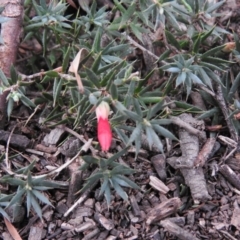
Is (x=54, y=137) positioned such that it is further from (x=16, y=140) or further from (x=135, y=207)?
(x=135, y=207)

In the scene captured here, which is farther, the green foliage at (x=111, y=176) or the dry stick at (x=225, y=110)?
the dry stick at (x=225, y=110)

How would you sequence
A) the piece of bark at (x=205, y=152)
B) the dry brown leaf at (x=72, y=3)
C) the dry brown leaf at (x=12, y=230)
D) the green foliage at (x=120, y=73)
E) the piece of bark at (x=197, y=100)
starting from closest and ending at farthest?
the green foliage at (x=120, y=73), the dry brown leaf at (x=12, y=230), the piece of bark at (x=205, y=152), the piece of bark at (x=197, y=100), the dry brown leaf at (x=72, y=3)

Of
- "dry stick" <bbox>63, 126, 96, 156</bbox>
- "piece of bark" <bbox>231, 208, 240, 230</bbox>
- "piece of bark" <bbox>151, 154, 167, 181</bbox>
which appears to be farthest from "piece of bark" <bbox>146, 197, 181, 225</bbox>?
"dry stick" <bbox>63, 126, 96, 156</bbox>

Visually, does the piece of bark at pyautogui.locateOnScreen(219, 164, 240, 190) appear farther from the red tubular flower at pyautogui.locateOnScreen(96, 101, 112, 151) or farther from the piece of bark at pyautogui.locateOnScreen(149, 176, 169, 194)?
the red tubular flower at pyautogui.locateOnScreen(96, 101, 112, 151)

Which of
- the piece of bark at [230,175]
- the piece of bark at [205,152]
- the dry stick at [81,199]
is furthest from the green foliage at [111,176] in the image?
the piece of bark at [230,175]

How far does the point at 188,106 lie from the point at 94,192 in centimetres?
60

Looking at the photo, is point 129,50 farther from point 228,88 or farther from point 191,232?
point 191,232

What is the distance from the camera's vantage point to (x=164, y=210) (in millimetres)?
2053

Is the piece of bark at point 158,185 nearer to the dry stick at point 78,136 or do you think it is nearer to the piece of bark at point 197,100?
the dry stick at point 78,136

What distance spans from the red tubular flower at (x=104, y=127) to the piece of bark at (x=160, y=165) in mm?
484

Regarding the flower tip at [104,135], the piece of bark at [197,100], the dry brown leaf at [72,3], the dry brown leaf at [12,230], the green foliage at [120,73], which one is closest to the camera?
the flower tip at [104,135]

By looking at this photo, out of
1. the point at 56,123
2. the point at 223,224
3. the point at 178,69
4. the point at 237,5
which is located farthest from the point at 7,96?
the point at 237,5

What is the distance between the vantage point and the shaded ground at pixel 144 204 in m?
2.04

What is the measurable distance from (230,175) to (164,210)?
13.8 inches
